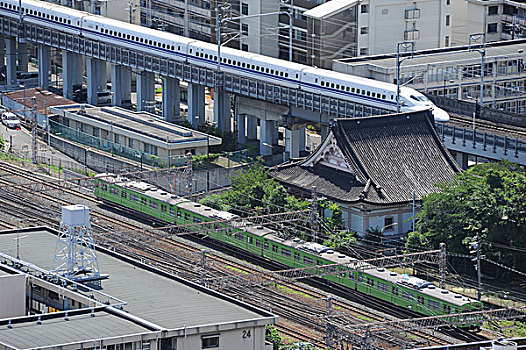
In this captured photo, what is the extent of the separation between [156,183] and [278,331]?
92.9 ft

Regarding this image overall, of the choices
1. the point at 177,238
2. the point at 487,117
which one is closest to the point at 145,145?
the point at 177,238

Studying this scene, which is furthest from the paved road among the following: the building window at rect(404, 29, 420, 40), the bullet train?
the building window at rect(404, 29, 420, 40)

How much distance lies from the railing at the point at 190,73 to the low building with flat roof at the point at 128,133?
425cm

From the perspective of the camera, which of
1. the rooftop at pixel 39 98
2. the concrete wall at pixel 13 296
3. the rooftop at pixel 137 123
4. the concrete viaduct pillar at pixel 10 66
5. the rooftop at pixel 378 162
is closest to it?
the concrete wall at pixel 13 296

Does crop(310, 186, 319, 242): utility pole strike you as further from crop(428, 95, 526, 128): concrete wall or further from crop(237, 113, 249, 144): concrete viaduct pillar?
crop(237, 113, 249, 144): concrete viaduct pillar

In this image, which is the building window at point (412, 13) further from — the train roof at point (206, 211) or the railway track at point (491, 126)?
the train roof at point (206, 211)

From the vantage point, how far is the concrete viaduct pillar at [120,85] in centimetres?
11038

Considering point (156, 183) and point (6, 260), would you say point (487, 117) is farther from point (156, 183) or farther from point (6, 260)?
point (6, 260)

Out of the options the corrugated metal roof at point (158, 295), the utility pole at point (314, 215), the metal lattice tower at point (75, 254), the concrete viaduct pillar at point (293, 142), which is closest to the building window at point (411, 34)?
the concrete viaduct pillar at point (293, 142)

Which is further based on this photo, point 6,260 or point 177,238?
point 177,238

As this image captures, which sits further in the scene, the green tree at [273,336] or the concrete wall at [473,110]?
the concrete wall at [473,110]

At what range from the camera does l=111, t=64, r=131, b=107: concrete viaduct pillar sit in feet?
362

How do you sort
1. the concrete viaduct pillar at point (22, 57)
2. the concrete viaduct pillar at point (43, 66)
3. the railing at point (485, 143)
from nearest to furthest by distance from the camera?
the railing at point (485, 143) < the concrete viaduct pillar at point (43, 66) < the concrete viaduct pillar at point (22, 57)

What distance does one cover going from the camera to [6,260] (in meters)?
52.9
